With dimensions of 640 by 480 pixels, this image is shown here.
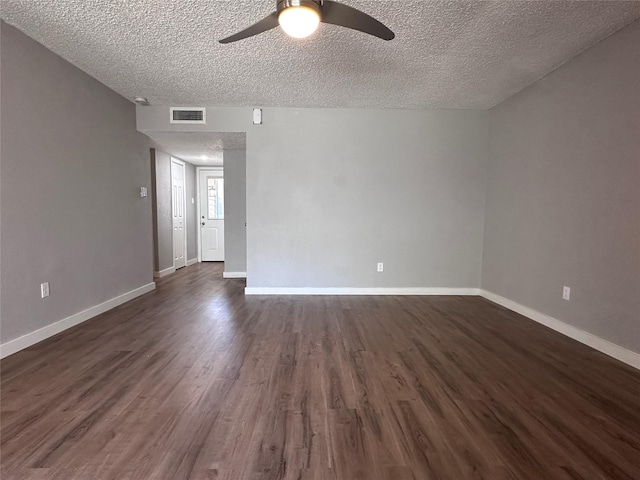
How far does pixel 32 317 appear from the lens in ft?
7.91

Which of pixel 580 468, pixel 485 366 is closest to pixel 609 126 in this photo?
pixel 485 366

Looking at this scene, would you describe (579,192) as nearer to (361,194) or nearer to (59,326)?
(361,194)

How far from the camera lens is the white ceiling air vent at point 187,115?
3861mm

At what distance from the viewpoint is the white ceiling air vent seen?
386cm

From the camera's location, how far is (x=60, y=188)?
2695 mm

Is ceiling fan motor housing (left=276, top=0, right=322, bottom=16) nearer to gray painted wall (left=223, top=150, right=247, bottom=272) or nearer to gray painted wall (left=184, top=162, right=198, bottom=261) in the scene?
→ gray painted wall (left=223, top=150, right=247, bottom=272)

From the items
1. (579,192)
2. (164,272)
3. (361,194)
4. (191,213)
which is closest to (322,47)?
(361,194)

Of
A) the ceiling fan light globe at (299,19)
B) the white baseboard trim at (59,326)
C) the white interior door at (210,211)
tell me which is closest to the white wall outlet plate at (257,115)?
the ceiling fan light globe at (299,19)

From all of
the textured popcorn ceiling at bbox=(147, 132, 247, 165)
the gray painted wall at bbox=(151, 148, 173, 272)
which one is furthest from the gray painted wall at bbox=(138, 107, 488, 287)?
the gray painted wall at bbox=(151, 148, 173, 272)

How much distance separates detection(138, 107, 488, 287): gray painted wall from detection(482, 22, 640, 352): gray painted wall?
0.53 metres

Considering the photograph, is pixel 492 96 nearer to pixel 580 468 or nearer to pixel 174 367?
pixel 580 468

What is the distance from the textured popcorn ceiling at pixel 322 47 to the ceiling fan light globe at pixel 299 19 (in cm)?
54

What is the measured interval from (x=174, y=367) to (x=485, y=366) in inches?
83.8

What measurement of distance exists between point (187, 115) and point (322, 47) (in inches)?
86.1
